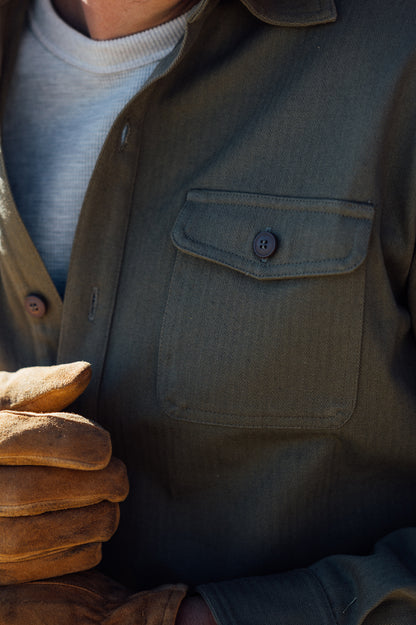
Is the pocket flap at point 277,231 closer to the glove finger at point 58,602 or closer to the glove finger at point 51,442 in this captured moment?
the glove finger at point 51,442

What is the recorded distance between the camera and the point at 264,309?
1124 mm

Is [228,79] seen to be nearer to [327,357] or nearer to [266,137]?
[266,137]

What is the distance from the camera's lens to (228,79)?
47.3 inches

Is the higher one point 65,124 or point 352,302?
point 65,124

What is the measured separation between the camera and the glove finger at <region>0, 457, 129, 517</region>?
1012 mm

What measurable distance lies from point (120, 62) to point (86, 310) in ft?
1.76

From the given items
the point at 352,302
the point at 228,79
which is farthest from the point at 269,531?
the point at 228,79

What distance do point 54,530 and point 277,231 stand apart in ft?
2.02

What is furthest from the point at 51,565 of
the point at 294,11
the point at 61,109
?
the point at 294,11

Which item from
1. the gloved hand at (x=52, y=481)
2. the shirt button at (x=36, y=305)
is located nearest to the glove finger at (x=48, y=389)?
the gloved hand at (x=52, y=481)

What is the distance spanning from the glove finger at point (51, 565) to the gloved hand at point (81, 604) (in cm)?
2

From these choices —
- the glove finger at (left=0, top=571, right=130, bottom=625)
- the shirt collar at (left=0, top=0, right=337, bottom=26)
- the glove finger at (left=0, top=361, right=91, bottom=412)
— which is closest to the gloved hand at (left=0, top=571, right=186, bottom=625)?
the glove finger at (left=0, top=571, right=130, bottom=625)

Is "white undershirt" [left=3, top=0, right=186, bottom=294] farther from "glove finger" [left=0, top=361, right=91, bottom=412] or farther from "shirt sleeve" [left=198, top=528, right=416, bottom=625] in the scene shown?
"shirt sleeve" [left=198, top=528, right=416, bottom=625]

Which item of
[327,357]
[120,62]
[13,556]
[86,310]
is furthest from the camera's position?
[120,62]
